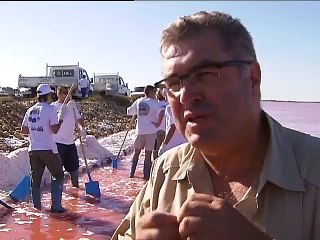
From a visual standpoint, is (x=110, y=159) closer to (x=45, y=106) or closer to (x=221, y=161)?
(x=45, y=106)

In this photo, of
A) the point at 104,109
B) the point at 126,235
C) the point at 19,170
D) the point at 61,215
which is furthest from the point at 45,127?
the point at 104,109

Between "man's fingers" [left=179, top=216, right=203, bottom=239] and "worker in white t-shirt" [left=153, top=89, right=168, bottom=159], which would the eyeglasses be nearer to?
"man's fingers" [left=179, top=216, right=203, bottom=239]

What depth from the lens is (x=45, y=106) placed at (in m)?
7.03

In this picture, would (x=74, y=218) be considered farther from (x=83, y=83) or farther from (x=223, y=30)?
(x=83, y=83)

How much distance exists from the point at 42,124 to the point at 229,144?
18.3ft

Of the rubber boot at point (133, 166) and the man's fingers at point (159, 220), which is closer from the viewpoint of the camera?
the man's fingers at point (159, 220)

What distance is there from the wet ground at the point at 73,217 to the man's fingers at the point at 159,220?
485cm

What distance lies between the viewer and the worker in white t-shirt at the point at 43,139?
7.00 metres

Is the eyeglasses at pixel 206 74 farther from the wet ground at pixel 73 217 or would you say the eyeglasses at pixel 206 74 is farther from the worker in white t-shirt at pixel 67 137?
the worker in white t-shirt at pixel 67 137

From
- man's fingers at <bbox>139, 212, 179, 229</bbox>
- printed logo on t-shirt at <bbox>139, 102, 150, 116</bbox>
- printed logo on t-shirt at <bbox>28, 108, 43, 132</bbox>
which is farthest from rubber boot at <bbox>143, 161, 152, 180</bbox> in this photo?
man's fingers at <bbox>139, 212, 179, 229</bbox>

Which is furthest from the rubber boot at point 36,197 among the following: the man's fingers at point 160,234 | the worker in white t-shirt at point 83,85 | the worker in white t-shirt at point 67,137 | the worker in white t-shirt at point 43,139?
the worker in white t-shirt at point 83,85

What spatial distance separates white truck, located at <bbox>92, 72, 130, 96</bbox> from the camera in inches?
1463

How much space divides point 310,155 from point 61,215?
598 centimetres

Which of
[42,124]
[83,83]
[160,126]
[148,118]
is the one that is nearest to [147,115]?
[148,118]
